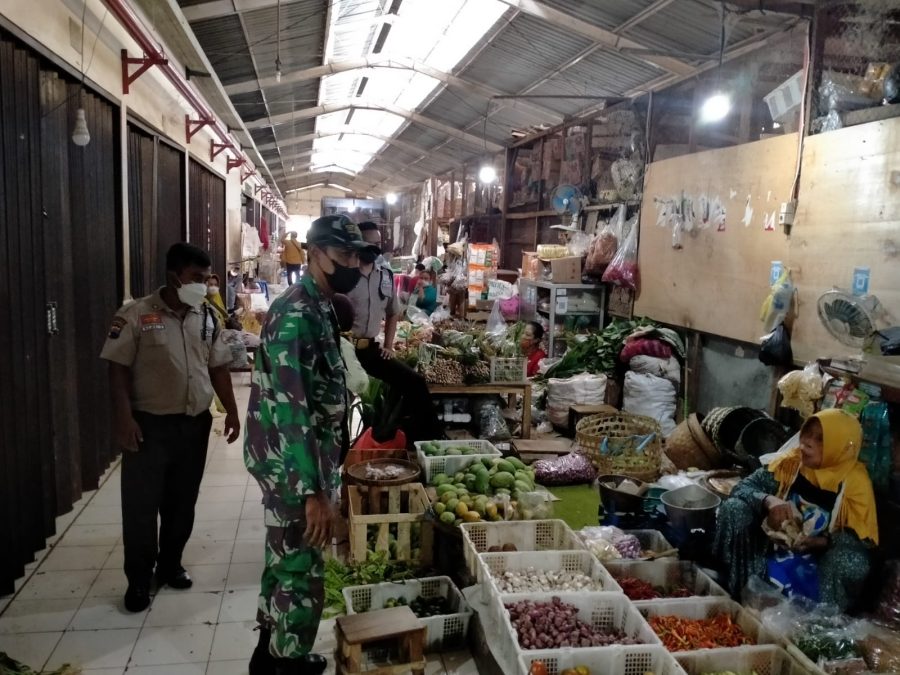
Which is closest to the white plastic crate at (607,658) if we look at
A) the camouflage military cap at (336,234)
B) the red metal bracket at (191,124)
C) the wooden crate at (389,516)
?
the wooden crate at (389,516)

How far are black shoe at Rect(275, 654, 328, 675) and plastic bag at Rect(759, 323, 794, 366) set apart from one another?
3.62m

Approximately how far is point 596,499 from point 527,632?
2.29 meters

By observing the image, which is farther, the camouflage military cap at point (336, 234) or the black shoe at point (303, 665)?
the black shoe at point (303, 665)

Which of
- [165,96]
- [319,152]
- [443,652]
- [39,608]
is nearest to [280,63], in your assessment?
[165,96]

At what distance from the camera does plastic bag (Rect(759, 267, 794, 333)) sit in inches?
182

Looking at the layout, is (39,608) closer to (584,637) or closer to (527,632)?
(527,632)

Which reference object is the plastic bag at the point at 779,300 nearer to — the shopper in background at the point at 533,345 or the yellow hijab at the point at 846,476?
the yellow hijab at the point at 846,476

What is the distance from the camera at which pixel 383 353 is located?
4773mm

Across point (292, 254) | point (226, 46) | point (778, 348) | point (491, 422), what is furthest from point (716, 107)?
point (292, 254)

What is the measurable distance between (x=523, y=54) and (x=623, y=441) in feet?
15.6

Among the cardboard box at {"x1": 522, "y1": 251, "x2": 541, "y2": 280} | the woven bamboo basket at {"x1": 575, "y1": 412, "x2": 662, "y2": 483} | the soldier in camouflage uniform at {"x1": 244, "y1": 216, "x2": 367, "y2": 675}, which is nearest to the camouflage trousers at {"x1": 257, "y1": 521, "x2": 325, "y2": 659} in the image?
the soldier in camouflage uniform at {"x1": 244, "y1": 216, "x2": 367, "y2": 675}

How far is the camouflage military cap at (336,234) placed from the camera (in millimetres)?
2260

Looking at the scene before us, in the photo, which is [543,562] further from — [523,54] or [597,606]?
[523,54]

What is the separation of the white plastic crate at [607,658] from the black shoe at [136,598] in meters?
1.80
